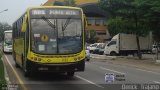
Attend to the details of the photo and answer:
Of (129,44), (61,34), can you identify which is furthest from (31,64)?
(129,44)

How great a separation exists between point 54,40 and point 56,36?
0.68ft

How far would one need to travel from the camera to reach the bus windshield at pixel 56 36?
2022 centimetres

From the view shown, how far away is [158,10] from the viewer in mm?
37844

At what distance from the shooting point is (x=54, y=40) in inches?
803

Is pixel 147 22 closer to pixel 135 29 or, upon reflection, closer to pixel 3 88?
pixel 135 29

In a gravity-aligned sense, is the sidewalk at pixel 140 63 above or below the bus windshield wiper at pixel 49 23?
below

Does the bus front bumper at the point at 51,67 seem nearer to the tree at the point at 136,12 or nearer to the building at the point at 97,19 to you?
the tree at the point at 136,12

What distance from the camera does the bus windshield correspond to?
20.2 m

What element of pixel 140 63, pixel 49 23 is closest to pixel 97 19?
pixel 140 63

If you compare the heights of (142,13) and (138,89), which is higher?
(142,13)

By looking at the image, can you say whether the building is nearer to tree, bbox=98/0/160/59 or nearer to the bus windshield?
tree, bbox=98/0/160/59

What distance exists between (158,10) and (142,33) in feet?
45.0

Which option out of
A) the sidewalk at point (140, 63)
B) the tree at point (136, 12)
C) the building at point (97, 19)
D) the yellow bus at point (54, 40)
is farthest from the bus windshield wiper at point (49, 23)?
the building at point (97, 19)

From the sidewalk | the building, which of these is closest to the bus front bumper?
the sidewalk
